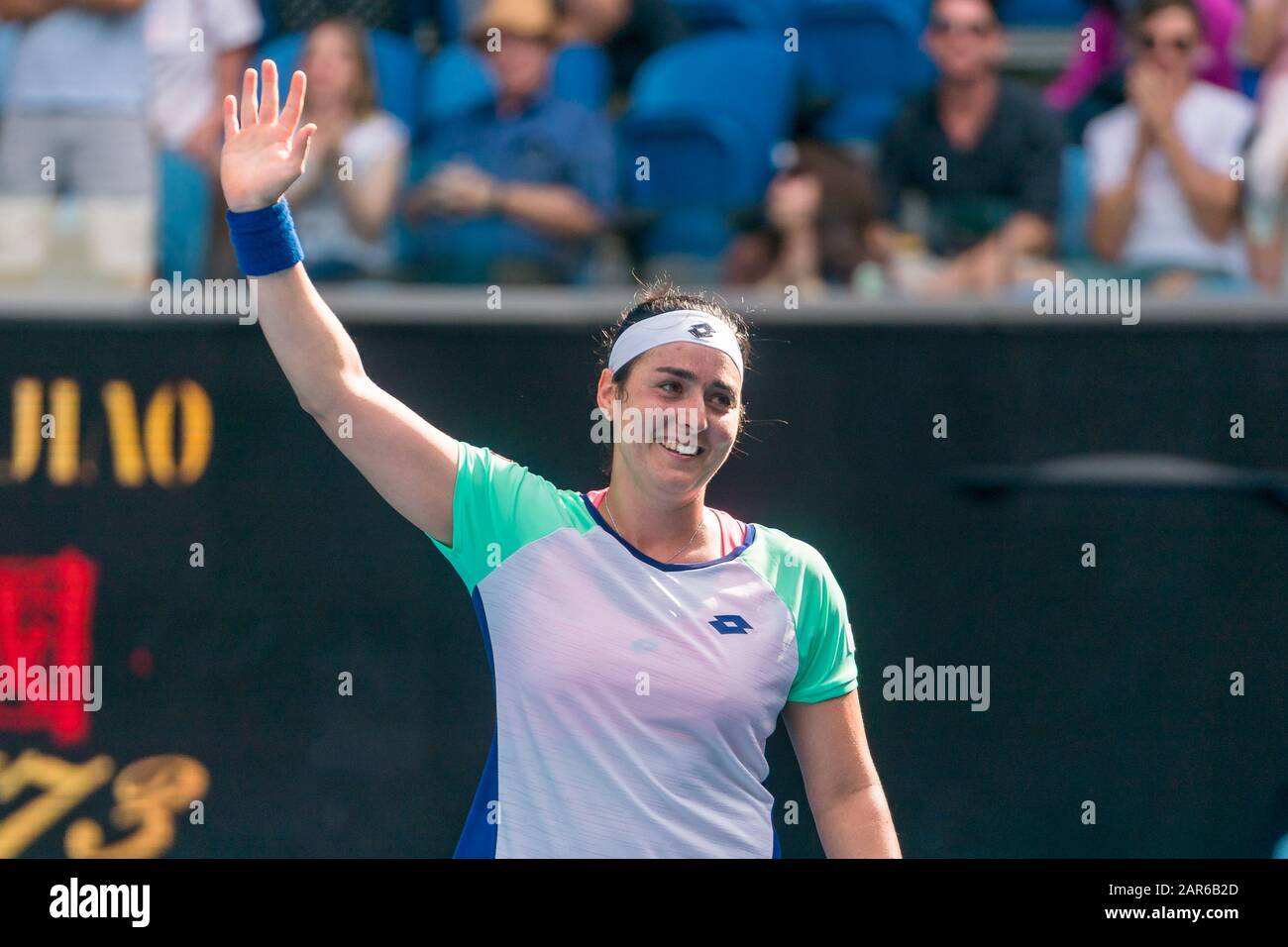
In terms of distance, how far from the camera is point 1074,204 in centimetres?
558

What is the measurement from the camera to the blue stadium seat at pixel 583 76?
5.94 metres

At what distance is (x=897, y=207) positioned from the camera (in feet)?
18.3

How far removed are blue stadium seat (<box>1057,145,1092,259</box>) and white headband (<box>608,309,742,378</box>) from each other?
224cm

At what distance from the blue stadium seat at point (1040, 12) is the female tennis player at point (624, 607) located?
367 centimetres

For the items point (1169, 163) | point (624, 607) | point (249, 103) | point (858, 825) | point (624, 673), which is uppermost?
point (1169, 163)

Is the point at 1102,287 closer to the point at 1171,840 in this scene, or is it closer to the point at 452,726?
the point at 1171,840

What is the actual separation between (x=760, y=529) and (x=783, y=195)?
230 centimetres

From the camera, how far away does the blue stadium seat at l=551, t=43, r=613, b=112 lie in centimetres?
594

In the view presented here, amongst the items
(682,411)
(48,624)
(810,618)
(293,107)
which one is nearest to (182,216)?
(48,624)

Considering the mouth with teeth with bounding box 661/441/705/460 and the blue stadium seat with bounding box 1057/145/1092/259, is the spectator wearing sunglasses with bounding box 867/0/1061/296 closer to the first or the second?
the blue stadium seat with bounding box 1057/145/1092/259

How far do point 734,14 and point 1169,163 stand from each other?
1.84 m

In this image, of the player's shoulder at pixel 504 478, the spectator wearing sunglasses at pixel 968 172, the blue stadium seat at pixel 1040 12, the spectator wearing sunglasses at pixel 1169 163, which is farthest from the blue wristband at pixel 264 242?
the blue stadium seat at pixel 1040 12

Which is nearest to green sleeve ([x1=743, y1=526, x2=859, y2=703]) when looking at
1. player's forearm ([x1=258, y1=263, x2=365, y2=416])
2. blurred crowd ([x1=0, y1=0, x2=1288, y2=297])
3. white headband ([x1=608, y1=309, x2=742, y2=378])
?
white headband ([x1=608, y1=309, x2=742, y2=378])

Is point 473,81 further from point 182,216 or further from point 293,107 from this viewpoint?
point 293,107
